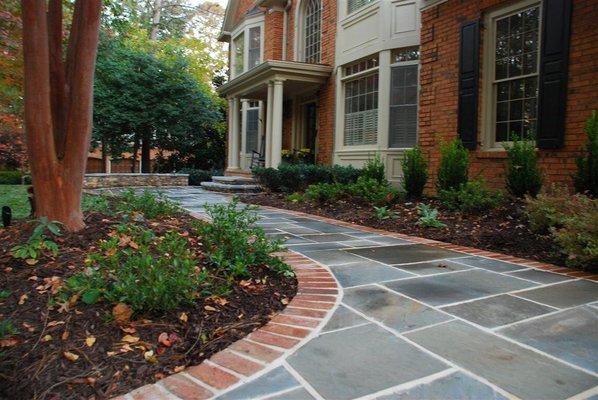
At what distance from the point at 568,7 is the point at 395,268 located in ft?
14.3

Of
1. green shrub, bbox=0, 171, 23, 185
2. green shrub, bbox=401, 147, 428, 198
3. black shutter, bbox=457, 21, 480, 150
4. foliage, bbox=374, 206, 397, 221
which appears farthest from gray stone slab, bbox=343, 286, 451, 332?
green shrub, bbox=0, 171, 23, 185

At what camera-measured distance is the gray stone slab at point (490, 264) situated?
141 inches

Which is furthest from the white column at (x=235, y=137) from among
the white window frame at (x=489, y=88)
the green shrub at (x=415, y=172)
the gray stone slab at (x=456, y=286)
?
the gray stone slab at (x=456, y=286)

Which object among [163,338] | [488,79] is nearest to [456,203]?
[488,79]

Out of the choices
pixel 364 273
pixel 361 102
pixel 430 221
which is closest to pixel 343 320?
pixel 364 273

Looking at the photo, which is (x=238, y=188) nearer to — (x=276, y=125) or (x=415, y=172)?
(x=276, y=125)

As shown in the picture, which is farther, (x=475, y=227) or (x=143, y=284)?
(x=475, y=227)

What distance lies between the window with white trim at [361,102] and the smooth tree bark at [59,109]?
7.01 metres

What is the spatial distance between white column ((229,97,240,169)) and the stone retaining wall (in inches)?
66.8

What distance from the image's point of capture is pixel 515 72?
21.4 ft

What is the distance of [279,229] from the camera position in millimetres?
5551

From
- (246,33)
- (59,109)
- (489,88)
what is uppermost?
(246,33)

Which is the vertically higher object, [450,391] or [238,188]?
[238,188]

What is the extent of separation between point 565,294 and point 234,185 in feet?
30.7
